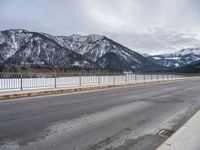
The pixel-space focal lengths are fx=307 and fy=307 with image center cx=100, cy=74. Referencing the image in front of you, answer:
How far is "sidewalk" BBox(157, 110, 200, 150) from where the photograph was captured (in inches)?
256

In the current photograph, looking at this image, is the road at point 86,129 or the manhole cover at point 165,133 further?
the manhole cover at point 165,133

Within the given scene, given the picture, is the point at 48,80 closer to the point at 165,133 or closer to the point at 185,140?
the point at 165,133

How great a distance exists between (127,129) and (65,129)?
5.71ft

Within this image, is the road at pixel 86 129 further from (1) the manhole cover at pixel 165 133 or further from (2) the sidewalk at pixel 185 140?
(2) the sidewalk at pixel 185 140

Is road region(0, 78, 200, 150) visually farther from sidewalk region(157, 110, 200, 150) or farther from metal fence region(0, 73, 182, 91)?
metal fence region(0, 73, 182, 91)

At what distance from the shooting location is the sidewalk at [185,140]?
651cm

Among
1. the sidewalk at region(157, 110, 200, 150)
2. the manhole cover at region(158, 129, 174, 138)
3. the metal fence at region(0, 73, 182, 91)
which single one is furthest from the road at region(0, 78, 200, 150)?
the metal fence at region(0, 73, 182, 91)

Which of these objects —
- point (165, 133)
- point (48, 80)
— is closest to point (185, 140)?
point (165, 133)

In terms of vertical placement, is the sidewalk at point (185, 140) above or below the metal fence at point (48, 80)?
below

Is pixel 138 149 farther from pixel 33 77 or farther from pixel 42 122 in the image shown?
pixel 33 77

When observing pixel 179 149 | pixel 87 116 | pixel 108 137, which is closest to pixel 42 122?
pixel 87 116

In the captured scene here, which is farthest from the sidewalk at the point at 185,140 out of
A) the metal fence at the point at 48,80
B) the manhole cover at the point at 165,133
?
the metal fence at the point at 48,80

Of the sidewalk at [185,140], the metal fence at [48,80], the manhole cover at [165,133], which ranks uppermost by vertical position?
the metal fence at [48,80]

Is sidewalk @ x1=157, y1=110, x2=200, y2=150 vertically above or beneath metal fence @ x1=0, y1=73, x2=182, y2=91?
A: beneath
